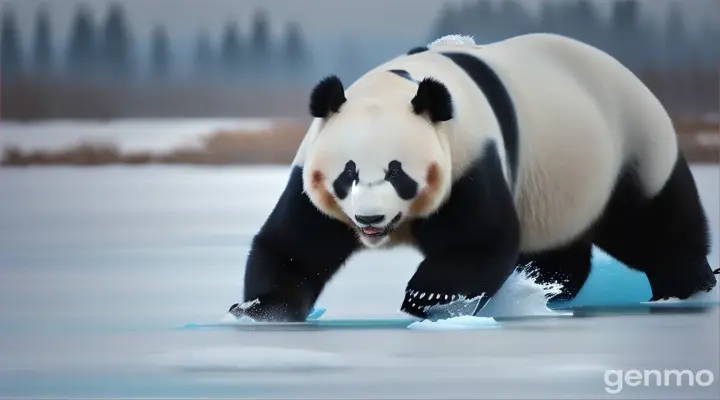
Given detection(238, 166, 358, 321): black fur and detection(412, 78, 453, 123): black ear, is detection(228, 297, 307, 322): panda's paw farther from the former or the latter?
detection(412, 78, 453, 123): black ear

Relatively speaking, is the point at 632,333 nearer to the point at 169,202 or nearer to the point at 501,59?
→ the point at 501,59

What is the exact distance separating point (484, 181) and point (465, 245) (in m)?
0.26

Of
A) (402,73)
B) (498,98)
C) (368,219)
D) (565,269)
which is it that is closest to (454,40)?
(498,98)

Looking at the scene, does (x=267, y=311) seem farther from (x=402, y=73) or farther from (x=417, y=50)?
(x=417, y=50)

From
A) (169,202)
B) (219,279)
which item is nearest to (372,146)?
(219,279)

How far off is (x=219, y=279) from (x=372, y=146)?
7.09ft

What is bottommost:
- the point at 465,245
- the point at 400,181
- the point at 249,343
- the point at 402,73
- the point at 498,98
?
the point at 249,343

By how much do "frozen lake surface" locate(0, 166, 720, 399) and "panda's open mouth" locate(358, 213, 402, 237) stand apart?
37cm

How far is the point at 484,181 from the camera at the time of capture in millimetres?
5465

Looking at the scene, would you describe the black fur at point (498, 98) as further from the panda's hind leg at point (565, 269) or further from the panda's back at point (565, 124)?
the panda's hind leg at point (565, 269)

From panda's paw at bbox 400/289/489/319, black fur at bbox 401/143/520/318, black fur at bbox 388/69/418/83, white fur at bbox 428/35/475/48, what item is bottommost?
panda's paw at bbox 400/289/489/319

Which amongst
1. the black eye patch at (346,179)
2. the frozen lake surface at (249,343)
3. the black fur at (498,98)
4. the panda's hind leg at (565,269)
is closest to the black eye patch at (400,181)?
the black eye patch at (346,179)

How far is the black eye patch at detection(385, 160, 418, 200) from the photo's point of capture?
516 cm

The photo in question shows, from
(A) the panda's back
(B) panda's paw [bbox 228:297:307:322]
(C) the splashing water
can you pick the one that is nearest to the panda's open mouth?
(C) the splashing water
